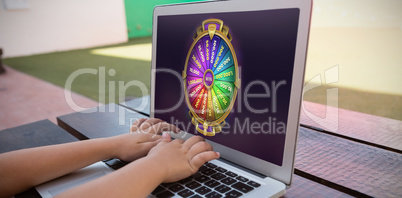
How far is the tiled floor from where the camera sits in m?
2.52

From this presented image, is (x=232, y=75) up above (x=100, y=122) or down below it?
above

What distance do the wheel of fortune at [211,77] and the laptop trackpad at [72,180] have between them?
22 centimetres

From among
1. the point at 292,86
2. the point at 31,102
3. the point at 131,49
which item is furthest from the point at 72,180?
the point at 131,49

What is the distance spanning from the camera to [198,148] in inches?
22.4

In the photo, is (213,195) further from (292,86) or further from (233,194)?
(292,86)

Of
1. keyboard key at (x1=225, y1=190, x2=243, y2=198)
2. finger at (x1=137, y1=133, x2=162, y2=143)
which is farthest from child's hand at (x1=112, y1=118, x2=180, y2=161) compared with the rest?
keyboard key at (x1=225, y1=190, x2=243, y2=198)

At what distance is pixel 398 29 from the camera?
5.45 metres

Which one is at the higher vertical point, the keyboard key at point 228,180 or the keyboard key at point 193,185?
the keyboard key at point 228,180

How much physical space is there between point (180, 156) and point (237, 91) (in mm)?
158

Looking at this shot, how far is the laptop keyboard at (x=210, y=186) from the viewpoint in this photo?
0.48 metres

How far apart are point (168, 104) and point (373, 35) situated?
5850mm

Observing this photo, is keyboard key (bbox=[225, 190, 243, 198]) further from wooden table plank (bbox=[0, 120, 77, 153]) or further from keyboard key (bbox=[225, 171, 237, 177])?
wooden table plank (bbox=[0, 120, 77, 153])

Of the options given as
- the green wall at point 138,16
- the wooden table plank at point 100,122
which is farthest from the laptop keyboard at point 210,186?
the green wall at point 138,16

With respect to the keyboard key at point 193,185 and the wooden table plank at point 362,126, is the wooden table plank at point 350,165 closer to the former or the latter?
the wooden table plank at point 362,126
